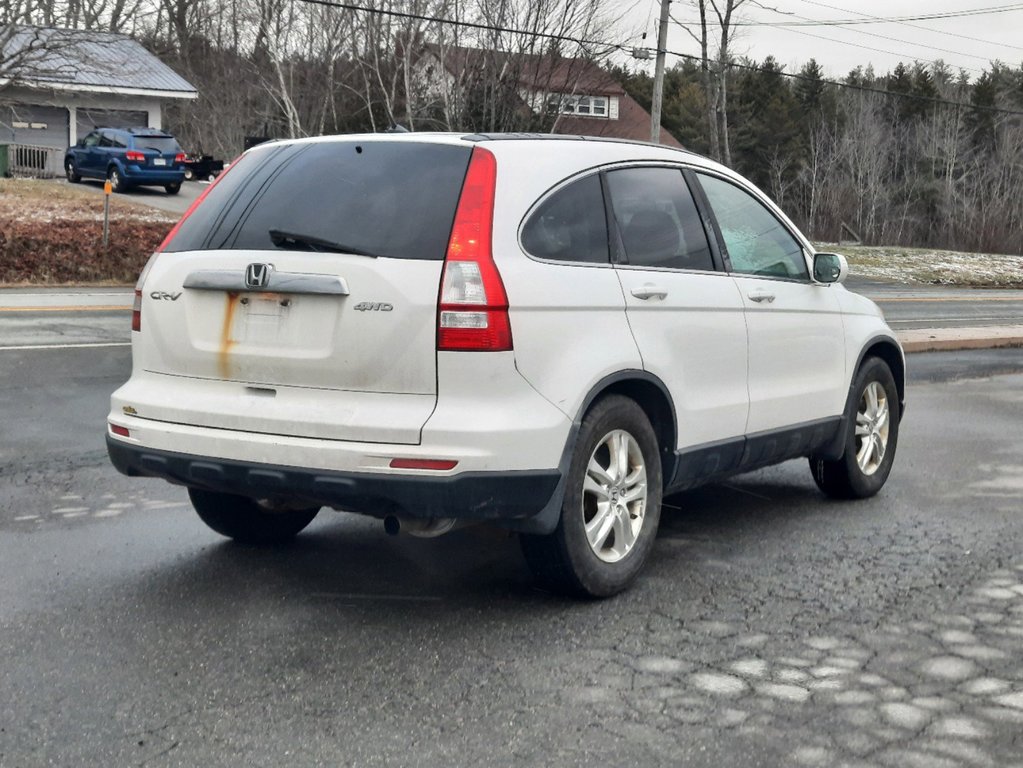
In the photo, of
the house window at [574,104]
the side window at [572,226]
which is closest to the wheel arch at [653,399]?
the side window at [572,226]

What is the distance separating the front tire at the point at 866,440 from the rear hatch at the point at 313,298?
3090 mm

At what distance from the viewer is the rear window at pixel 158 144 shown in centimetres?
3612

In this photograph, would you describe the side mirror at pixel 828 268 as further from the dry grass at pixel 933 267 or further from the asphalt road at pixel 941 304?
the dry grass at pixel 933 267

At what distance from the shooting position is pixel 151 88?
4672 cm

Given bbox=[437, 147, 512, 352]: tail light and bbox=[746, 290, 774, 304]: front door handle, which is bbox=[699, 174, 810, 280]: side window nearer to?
bbox=[746, 290, 774, 304]: front door handle

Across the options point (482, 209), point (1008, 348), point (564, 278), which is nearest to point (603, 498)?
point (564, 278)

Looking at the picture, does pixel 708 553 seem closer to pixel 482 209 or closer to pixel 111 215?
pixel 482 209

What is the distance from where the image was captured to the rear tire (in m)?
5.68

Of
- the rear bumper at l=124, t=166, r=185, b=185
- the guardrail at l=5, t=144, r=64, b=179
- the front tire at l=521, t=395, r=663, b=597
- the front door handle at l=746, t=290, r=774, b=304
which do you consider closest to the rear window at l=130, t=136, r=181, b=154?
the rear bumper at l=124, t=166, r=185, b=185

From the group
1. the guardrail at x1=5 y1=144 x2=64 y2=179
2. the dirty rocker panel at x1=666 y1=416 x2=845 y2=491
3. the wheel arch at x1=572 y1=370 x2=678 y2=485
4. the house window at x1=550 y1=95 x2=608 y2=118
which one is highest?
the house window at x1=550 y1=95 x2=608 y2=118

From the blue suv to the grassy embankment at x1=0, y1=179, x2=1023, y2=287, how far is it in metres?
1.36

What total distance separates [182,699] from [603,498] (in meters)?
1.82

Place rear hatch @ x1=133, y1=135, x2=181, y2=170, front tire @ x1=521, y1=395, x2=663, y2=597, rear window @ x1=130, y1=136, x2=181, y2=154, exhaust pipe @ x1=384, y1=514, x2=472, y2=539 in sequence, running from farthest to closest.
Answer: rear window @ x1=130, y1=136, x2=181, y2=154
rear hatch @ x1=133, y1=135, x2=181, y2=170
front tire @ x1=521, y1=395, x2=663, y2=597
exhaust pipe @ x1=384, y1=514, x2=472, y2=539

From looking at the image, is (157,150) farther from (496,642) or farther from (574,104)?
(496,642)
